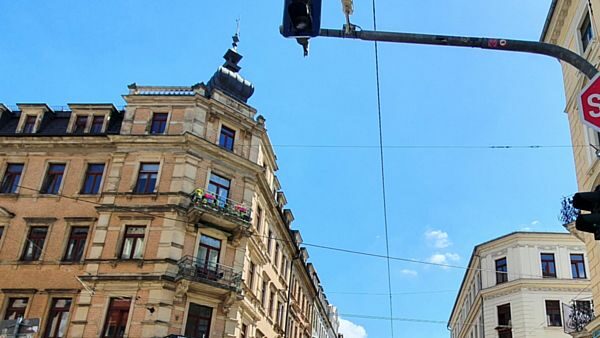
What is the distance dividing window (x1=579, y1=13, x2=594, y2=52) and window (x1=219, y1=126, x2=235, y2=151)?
17720 mm

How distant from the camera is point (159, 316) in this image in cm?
2359

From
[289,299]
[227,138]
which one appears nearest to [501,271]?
[289,299]

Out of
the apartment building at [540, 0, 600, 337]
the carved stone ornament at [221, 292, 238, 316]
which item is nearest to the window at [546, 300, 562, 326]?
the apartment building at [540, 0, 600, 337]

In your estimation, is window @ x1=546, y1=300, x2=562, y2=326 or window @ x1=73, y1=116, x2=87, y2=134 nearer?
window @ x1=73, y1=116, x2=87, y2=134

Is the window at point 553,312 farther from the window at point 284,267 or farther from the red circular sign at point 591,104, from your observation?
the red circular sign at point 591,104

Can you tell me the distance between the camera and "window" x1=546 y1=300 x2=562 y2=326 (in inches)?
1513

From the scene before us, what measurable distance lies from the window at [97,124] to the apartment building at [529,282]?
28236 millimetres

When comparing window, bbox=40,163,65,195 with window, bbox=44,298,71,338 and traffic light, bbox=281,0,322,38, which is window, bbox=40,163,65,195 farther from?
traffic light, bbox=281,0,322,38

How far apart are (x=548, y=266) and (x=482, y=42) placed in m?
39.1

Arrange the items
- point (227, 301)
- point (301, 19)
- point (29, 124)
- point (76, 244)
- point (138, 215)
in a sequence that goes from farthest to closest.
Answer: point (29, 124) < point (76, 244) < point (138, 215) < point (227, 301) < point (301, 19)

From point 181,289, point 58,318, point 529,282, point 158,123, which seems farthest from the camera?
point 529,282

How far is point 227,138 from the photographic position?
97.0ft

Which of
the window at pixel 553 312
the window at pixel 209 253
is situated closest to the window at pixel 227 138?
the window at pixel 209 253

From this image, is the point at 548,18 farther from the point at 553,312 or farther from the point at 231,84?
the point at 553,312
